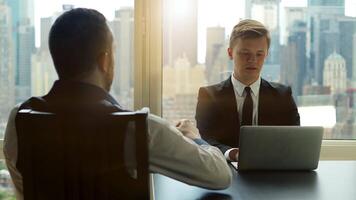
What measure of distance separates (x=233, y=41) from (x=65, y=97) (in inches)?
56.0

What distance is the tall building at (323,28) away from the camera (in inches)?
119

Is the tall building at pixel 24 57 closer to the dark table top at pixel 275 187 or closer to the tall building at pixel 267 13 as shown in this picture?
the tall building at pixel 267 13

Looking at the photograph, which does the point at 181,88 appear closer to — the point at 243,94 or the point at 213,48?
the point at 213,48

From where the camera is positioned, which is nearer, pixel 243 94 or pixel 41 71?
pixel 243 94

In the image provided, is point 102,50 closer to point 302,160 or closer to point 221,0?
point 302,160

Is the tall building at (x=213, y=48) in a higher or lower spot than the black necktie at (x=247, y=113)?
higher

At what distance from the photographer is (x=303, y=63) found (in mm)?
3062

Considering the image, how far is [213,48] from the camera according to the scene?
307 centimetres

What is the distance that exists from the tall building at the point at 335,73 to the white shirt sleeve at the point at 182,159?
5.97 ft

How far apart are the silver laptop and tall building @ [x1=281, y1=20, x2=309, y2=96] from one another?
1.28 meters

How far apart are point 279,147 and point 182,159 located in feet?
1.77

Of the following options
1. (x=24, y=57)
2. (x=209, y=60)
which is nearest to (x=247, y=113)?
(x=209, y=60)

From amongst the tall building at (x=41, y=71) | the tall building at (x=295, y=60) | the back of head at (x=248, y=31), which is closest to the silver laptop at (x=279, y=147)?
the back of head at (x=248, y=31)

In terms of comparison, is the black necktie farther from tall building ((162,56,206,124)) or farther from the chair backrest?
the chair backrest
